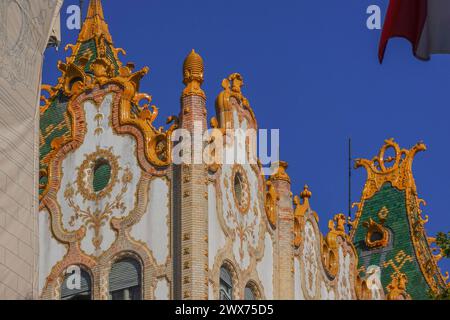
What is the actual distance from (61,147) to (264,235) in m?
5.50

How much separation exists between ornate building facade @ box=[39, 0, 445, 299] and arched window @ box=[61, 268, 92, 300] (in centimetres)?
2

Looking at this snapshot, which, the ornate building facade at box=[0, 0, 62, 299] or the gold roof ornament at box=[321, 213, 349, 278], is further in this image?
the gold roof ornament at box=[321, 213, 349, 278]

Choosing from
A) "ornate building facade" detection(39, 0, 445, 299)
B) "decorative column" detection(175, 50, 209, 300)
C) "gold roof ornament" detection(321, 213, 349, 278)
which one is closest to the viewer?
"decorative column" detection(175, 50, 209, 300)

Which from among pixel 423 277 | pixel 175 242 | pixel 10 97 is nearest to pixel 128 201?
pixel 175 242

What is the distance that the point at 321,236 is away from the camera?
55.0 meters

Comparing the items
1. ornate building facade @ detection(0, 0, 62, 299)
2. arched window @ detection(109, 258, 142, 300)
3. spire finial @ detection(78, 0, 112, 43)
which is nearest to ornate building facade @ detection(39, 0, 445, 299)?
arched window @ detection(109, 258, 142, 300)

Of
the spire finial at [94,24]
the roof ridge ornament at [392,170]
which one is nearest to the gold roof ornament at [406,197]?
the roof ridge ornament at [392,170]

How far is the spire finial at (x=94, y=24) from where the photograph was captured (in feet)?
181

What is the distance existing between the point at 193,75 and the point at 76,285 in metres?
5.77

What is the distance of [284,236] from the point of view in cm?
5206

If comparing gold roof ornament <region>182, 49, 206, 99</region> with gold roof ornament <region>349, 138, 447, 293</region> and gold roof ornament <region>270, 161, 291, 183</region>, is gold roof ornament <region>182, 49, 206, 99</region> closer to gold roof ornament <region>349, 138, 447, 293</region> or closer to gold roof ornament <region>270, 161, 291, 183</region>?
gold roof ornament <region>270, 161, 291, 183</region>

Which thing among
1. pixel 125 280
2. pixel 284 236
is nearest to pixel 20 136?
pixel 125 280

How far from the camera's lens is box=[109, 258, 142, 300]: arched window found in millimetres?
48438

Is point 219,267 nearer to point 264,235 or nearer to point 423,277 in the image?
point 264,235
